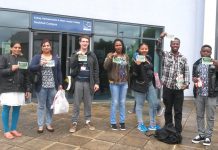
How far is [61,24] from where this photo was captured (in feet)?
34.2

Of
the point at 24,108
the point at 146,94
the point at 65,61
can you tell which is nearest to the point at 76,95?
the point at 146,94

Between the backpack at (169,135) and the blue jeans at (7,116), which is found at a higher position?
the blue jeans at (7,116)

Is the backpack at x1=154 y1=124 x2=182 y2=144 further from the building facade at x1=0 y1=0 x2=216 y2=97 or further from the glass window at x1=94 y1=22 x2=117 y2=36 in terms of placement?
the glass window at x1=94 y1=22 x2=117 y2=36

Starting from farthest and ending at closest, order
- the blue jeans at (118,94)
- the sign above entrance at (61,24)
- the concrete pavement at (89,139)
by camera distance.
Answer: the sign above entrance at (61,24) < the blue jeans at (118,94) < the concrete pavement at (89,139)

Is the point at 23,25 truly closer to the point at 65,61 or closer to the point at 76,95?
the point at 65,61

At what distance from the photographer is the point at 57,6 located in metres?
10.3

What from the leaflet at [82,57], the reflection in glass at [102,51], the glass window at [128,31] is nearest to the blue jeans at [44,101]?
the leaflet at [82,57]

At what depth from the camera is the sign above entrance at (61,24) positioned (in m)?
10.1

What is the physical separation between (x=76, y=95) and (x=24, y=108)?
3.35 m

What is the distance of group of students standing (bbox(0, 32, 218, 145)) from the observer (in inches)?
233

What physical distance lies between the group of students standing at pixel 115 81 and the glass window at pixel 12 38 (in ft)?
11.7

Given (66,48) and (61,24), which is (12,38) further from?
(66,48)

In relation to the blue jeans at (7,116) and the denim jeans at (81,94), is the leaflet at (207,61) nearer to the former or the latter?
the denim jeans at (81,94)

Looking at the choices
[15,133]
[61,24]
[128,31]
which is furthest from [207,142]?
[128,31]
